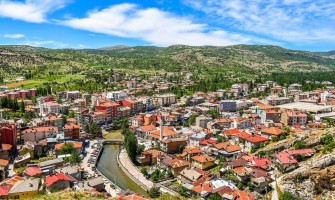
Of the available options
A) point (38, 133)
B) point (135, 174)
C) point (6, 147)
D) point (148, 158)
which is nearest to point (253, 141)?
point (148, 158)

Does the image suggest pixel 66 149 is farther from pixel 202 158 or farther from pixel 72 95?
pixel 72 95

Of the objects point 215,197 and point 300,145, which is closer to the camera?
point 215,197

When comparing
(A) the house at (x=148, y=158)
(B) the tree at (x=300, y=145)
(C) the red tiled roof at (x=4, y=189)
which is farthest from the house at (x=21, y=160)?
(B) the tree at (x=300, y=145)

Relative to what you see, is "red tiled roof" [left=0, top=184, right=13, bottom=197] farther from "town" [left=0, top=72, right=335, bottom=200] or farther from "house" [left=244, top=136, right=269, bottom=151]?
"house" [left=244, top=136, right=269, bottom=151]

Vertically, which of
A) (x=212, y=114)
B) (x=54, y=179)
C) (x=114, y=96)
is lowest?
(x=54, y=179)

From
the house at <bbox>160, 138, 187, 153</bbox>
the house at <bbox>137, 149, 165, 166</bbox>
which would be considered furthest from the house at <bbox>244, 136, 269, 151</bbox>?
the house at <bbox>137, 149, 165, 166</bbox>

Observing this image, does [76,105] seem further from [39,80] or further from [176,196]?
[176,196]
